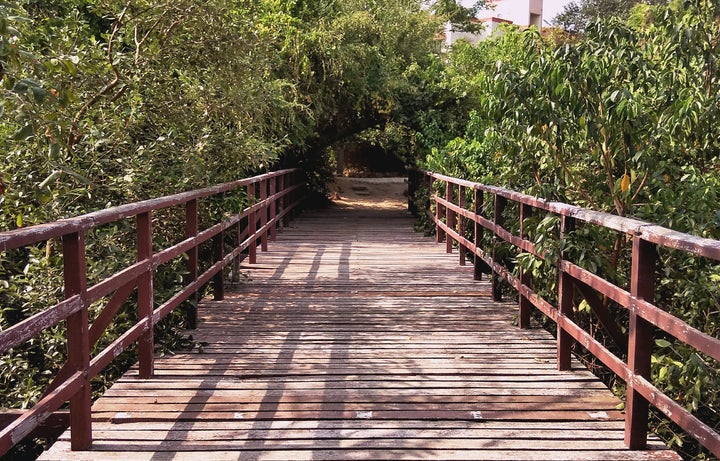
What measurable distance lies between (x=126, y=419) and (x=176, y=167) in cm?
266

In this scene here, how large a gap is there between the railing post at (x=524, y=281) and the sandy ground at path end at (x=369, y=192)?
16214 millimetres

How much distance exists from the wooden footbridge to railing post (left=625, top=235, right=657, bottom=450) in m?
0.01

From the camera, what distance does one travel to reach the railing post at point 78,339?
3.19m

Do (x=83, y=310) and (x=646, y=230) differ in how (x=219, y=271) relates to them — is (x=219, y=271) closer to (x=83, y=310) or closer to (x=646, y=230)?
(x=83, y=310)

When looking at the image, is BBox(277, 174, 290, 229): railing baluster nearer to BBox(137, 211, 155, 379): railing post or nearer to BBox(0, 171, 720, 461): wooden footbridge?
BBox(0, 171, 720, 461): wooden footbridge

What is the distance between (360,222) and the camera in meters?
15.5

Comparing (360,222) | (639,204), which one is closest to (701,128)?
(639,204)

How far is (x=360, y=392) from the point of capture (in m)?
4.25

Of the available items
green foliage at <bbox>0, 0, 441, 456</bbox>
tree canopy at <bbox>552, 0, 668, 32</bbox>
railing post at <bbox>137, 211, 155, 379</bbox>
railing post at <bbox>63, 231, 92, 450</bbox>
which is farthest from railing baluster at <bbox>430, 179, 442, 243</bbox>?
tree canopy at <bbox>552, 0, 668, 32</bbox>

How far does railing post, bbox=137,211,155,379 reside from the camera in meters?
4.30

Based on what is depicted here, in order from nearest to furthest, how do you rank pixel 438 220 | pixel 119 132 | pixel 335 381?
pixel 335 381
pixel 119 132
pixel 438 220

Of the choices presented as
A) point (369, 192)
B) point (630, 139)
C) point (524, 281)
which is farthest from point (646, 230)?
point (369, 192)

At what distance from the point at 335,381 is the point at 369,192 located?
2069cm

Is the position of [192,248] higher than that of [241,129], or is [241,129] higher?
[241,129]
